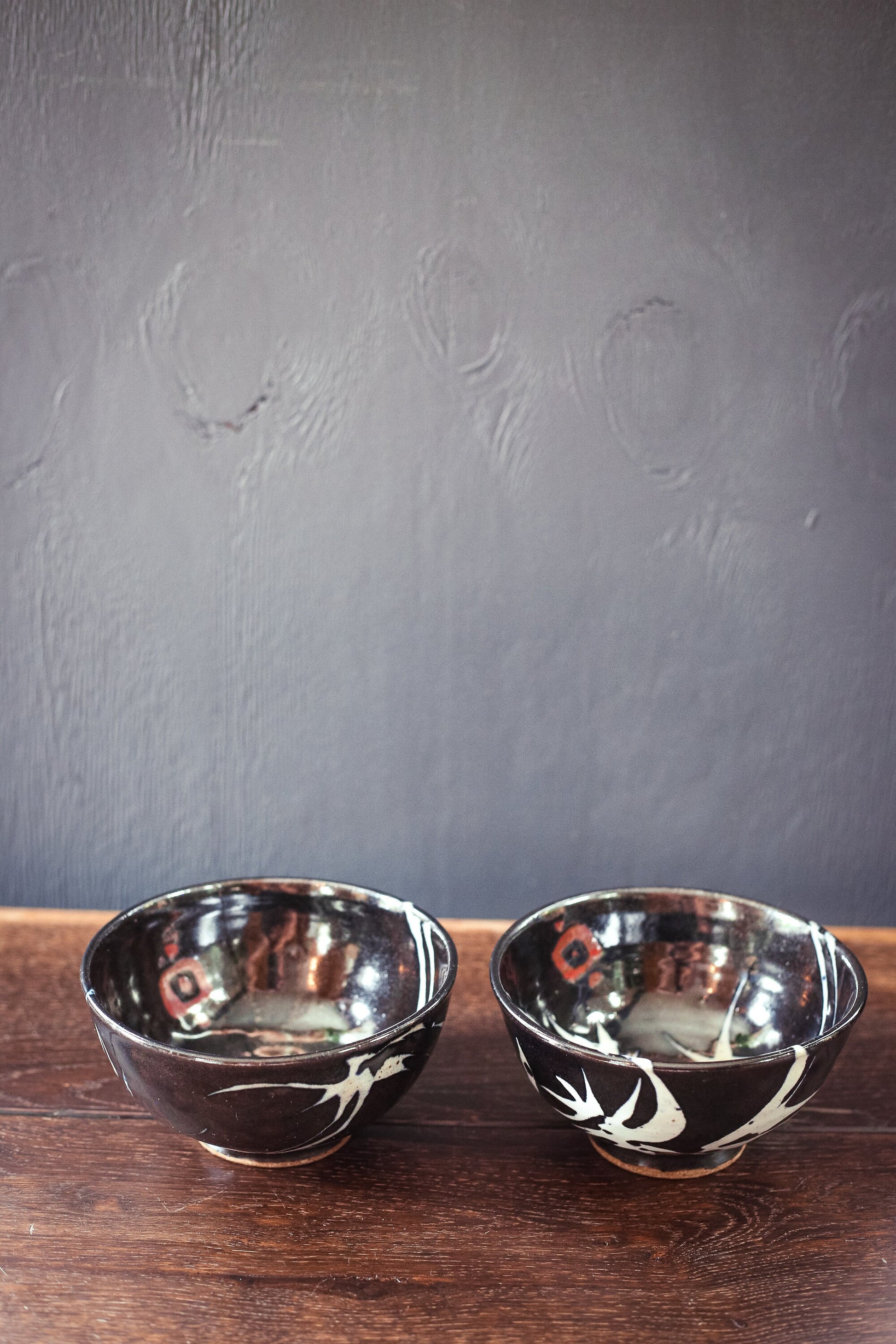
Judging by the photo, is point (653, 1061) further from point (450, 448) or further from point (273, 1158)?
point (450, 448)

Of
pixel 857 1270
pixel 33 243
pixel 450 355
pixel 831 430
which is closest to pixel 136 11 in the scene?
pixel 33 243

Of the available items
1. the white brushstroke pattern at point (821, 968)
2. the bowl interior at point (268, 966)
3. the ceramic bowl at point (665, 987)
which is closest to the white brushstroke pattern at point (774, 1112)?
the ceramic bowl at point (665, 987)

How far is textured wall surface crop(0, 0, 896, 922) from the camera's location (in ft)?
2.67

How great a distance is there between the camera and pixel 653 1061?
598mm

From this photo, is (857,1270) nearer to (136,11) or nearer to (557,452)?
(557,452)

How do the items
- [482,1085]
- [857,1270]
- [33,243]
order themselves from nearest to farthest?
[857,1270]
[482,1085]
[33,243]

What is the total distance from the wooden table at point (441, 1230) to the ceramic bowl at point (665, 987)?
4 cm

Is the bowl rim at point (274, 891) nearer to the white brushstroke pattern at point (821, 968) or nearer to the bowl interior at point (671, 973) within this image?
the bowl interior at point (671, 973)

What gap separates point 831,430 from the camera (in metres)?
0.85

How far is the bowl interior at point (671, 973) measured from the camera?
2.47 ft

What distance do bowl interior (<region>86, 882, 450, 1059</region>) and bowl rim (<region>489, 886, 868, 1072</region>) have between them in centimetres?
7

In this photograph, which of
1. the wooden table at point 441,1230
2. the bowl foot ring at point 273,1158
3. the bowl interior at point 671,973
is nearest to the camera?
the wooden table at point 441,1230

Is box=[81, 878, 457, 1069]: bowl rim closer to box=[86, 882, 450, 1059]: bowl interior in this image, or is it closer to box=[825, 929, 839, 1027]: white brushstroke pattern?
box=[86, 882, 450, 1059]: bowl interior

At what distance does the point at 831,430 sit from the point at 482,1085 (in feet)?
1.88
